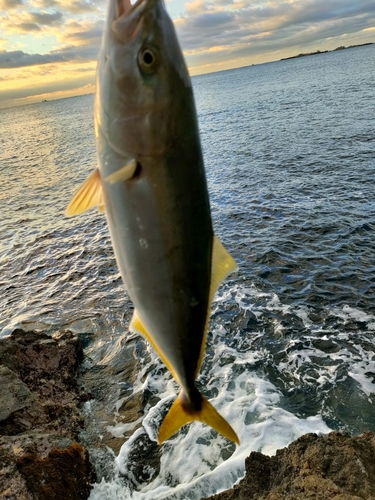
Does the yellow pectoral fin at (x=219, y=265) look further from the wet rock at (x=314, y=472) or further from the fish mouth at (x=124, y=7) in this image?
the wet rock at (x=314, y=472)

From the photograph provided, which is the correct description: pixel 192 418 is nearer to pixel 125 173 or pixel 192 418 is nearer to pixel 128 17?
pixel 125 173

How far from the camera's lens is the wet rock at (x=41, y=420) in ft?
16.1

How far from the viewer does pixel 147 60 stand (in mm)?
2057

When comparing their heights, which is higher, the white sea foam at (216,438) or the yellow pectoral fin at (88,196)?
the yellow pectoral fin at (88,196)

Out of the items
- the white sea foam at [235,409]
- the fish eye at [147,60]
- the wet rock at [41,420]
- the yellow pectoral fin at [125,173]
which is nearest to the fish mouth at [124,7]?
the fish eye at [147,60]

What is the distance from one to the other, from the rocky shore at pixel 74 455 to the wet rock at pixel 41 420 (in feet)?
0.04

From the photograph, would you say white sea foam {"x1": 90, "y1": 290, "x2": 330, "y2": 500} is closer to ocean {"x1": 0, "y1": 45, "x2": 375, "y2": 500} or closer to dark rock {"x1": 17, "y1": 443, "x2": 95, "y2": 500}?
ocean {"x1": 0, "y1": 45, "x2": 375, "y2": 500}

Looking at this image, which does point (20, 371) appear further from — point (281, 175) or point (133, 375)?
point (281, 175)

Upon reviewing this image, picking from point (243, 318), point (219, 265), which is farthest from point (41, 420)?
point (219, 265)

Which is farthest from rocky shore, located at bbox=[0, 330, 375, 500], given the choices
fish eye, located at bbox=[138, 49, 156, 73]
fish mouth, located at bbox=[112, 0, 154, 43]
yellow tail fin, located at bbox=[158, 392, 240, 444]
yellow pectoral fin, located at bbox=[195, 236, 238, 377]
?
fish mouth, located at bbox=[112, 0, 154, 43]

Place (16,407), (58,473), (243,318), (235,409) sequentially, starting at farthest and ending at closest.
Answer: (243,318), (235,409), (16,407), (58,473)

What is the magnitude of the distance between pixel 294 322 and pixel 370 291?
87.6 inches

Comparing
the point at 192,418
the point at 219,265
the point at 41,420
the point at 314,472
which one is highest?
the point at 219,265

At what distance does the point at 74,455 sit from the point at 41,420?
1.19 metres
